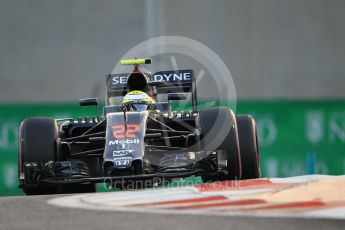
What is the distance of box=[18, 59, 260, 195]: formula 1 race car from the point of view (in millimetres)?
9508

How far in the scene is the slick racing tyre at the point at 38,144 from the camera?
33.8ft

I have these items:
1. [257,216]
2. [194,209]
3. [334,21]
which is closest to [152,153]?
[194,209]

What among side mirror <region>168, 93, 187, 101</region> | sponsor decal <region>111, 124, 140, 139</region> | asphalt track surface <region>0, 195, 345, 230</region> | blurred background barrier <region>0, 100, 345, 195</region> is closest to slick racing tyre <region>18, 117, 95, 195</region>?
sponsor decal <region>111, 124, 140, 139</region>

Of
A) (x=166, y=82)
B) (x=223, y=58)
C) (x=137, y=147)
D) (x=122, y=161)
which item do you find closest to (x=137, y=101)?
(x=166, y=82)

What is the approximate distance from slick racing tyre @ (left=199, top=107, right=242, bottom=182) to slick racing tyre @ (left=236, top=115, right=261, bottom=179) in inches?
17.9

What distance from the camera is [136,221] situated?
19.0ft

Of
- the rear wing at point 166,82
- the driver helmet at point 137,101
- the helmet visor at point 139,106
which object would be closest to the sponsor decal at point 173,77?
the rear wing at point 166,82

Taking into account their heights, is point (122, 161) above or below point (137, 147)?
below

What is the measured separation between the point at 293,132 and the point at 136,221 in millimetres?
9874

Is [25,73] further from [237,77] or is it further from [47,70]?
[237,77]

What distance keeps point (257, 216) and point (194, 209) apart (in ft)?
2.34

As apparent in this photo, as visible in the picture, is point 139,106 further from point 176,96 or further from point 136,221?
point 136,221

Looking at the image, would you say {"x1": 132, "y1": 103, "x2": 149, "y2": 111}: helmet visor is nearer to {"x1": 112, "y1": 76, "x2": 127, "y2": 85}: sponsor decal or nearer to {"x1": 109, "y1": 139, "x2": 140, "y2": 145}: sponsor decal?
{"x1": 112, "y1": 76, "x2": 127, "y2": 85}: sponsor decal

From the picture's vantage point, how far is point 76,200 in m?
7.80
